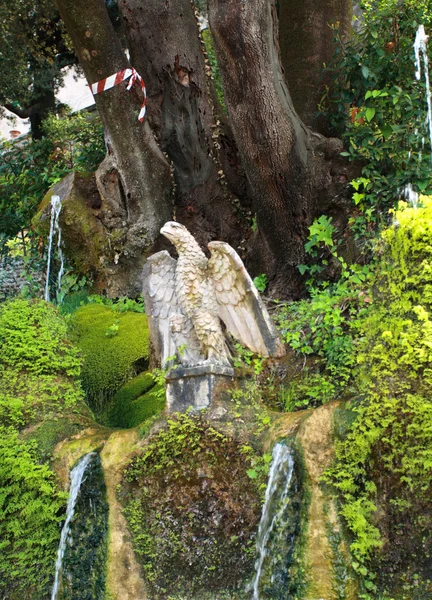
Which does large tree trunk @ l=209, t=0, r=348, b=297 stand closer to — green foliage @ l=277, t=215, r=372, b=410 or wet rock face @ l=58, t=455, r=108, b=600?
green foliage @ l=277, t=215, r=372, b=410

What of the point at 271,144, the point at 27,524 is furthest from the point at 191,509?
the point at 271,144

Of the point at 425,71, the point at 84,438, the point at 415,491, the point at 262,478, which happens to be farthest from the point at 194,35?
the point at 415,491

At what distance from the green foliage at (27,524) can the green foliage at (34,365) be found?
0.36 meters

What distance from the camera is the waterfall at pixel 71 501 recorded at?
14.5 feet

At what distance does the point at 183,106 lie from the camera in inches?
293

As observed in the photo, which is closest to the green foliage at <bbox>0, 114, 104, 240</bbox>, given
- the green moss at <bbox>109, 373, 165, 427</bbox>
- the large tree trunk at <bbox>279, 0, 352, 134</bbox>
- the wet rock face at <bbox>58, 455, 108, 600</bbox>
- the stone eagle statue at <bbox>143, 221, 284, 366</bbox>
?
the large tree trunk at <bbox>279, 0, 352, 134</bbox>

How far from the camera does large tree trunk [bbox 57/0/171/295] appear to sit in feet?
23.6

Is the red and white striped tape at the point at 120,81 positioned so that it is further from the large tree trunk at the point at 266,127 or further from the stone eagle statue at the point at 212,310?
the stone eagle statue at the point at 212,310

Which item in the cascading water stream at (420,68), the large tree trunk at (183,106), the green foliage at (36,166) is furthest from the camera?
the green foliage at (36,166)

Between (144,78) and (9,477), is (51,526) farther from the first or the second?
(144,78)

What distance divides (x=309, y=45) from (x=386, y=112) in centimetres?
143

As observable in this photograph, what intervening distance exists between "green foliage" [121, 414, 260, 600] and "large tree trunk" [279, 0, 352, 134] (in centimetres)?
410

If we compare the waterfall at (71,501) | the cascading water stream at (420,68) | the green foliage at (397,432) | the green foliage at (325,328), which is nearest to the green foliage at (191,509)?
the waterfall at (71,501)

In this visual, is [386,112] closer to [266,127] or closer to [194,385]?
[266,127]
